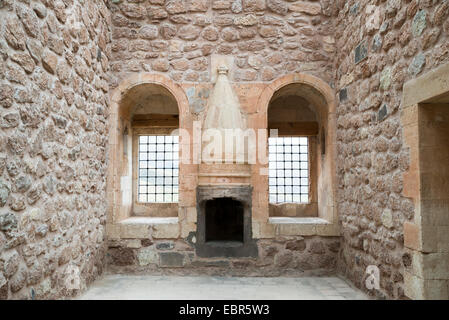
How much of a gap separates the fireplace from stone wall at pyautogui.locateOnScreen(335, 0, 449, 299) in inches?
51.0

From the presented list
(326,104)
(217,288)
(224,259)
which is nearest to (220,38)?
(326,104)

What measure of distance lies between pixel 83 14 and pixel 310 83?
10.0 ft

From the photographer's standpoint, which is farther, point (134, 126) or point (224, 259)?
point (134, 126)

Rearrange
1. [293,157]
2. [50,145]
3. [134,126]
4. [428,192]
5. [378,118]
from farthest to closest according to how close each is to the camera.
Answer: [293,157], [134,126], [378,118], [50,145], [428,192]

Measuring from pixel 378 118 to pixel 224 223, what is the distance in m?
2.87

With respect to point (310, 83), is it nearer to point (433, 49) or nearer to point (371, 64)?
point (371, 64)

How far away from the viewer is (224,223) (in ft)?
18.0

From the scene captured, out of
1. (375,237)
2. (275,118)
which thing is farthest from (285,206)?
(375,237)

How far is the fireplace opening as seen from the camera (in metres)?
5.41

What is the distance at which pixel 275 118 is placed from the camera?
21.0ft

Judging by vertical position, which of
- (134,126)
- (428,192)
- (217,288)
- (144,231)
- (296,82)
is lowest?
(217,288)

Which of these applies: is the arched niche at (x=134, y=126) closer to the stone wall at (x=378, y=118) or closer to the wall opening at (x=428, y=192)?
the stone wall at (x=378, y=118)

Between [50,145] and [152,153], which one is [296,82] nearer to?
[152,153]

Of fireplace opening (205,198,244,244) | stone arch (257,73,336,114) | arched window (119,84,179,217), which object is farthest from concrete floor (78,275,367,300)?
stone arch (257,73,336,114)
